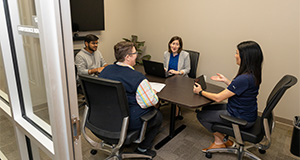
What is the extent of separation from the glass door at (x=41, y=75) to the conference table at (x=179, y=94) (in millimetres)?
1230

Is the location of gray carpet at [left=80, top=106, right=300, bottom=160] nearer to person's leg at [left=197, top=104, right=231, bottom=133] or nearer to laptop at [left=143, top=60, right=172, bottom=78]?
person's leg at [left=197, top=104, right=231, bottom=133]

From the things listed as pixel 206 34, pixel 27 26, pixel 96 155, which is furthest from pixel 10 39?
pixel 206 34

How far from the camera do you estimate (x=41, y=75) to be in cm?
86

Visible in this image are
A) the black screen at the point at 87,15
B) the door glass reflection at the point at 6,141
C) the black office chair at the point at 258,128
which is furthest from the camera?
the black screen at the point at 87,15

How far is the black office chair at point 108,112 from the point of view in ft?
5.22

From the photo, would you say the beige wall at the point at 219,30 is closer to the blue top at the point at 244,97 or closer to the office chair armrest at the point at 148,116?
the blue top at the point at 244,97

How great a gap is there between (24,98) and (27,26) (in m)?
0.45

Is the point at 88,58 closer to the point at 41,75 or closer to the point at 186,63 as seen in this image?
the point at 186,63

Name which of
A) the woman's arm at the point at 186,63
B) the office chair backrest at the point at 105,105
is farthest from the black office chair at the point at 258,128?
the woman's arm at the point at 186,63

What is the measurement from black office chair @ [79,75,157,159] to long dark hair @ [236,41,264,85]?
3.17 ft

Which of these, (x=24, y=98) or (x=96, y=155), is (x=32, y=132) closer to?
(x=24, y=98)

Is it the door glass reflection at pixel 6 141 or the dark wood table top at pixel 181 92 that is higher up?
the dark wood table top at pixel 181 92

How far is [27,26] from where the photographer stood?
2.80ft

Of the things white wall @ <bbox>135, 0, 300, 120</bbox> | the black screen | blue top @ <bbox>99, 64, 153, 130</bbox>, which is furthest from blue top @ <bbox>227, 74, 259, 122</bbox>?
the black screen
